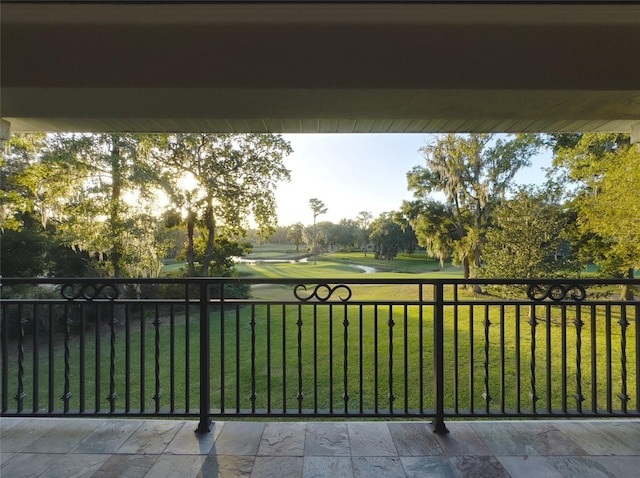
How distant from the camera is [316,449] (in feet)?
5.57

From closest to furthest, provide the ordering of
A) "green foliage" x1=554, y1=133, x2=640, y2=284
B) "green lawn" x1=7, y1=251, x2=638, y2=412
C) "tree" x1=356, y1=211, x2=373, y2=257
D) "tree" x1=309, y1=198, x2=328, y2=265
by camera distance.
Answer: "green lawn" x1=7, y1=251, x2=638, y2=412
"green foliage" x1=554, y1=133, x2=640, y2=284
"tree" x1=309, y1=198, x2=328, y2=265
"tree" x1=356, y1=211, x2=373, y2=257

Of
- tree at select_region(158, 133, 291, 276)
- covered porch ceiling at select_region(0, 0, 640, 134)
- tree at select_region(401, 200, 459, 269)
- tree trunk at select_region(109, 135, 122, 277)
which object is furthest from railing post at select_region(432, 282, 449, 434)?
tree at select_region(401, 200, 459, 269)

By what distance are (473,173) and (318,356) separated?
6.57 m

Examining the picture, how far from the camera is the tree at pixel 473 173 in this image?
326 inches

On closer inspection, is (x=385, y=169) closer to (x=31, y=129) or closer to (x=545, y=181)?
(x=545, y=181)

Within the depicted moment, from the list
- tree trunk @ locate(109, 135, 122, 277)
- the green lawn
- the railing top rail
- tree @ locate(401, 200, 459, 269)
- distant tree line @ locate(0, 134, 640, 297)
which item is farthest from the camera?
tree @ locate(401, 200, 459, 269)

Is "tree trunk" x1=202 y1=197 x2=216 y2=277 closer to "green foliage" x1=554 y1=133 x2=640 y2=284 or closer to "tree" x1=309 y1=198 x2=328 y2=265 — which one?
"tree" x1=309 y1=198 x2=328 y2=265

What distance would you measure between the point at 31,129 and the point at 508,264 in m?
7.78

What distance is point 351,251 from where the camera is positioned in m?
6.67

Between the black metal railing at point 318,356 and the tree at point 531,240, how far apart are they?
2.15ft

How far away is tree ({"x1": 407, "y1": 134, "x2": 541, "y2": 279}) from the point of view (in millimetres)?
8273

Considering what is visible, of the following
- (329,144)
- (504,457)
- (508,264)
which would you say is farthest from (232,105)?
(508,264)

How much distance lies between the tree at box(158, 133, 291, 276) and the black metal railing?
70.0 inches

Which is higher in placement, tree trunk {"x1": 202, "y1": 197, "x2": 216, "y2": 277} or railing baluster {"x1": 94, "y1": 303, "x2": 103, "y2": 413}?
tree trunk {"x1": 202, "y1": 197, "x2": 216, "y2": 277}
